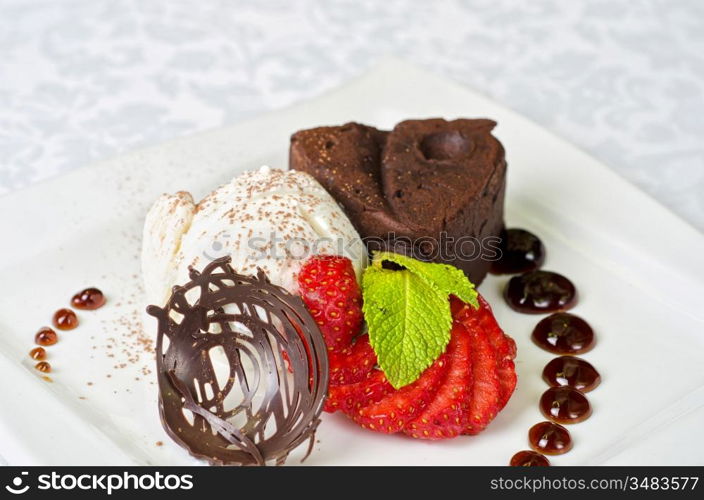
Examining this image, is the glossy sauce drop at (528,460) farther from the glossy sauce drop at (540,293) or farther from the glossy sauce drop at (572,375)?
the glossy sauce drop at (540,293)

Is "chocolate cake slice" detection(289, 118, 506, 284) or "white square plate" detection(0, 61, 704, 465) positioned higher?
"chocolate cake slice" detection(289, 118, 506, 284)

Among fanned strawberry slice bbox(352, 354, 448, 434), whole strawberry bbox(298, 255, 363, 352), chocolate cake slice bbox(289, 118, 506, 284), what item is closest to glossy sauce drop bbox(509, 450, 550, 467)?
fanned strawberry slice bbox(352, 354, 448, 434)

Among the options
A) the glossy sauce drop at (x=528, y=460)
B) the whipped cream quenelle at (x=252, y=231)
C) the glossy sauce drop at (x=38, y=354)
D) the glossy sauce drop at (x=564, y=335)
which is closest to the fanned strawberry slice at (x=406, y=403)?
the glossy sauce drop at (x=528, y=460)

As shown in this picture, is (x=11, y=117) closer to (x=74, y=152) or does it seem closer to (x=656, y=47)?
(x=74, y=152)

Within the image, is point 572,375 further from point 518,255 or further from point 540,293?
point 518,255

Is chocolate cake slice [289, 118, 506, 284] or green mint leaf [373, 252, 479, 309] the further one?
chocolate cake slice [289, 118, 506, 284]

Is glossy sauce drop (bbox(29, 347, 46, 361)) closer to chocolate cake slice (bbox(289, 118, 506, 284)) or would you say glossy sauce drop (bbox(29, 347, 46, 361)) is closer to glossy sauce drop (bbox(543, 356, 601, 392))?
chocolate cake slice (bbox(289, 118, 506, 284))
